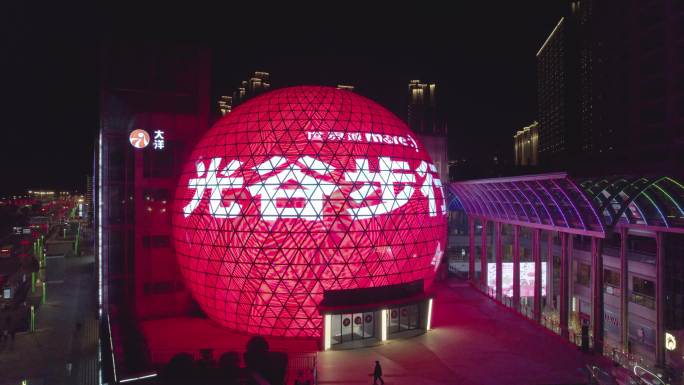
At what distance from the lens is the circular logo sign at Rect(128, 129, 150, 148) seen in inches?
987

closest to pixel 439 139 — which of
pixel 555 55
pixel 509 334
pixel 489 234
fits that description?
pixel 489 234

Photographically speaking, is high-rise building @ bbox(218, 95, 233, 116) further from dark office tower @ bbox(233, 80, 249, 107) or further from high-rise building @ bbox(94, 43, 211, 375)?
high-rise building @ bbox(94, 43, 211, 375)

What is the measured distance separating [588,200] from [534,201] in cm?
640

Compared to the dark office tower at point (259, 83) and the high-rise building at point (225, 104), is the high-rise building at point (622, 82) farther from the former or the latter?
the high-rise building at point (225, 104)

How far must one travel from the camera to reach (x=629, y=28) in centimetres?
6419

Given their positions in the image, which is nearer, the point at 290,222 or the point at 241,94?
the point at 290,222

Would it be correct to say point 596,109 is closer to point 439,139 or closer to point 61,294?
point 439,139

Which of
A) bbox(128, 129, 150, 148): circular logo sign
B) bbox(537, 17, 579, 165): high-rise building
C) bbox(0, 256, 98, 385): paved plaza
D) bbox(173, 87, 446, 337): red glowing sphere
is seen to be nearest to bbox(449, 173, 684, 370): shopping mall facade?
bbox(173, 87, 446, 337): red glowing sphere

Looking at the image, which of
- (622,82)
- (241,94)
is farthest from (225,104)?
(622,82)

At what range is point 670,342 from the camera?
71.7 ft

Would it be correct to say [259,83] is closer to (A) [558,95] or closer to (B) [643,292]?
(A) [558,95]

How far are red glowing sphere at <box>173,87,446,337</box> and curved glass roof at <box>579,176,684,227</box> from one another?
8.25 m

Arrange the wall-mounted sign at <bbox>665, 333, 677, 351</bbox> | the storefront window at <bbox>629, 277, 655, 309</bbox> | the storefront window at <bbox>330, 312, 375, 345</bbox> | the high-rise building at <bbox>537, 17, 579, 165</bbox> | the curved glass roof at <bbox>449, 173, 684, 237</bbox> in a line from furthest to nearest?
the high-rise building at <bbox>537, 17, 579, 165</bbox> < the storefront window at <bbox>629, 277, 655, 309</bbox> < the wall-mounted sign at <bbox>665, 333, 677, 351</bbox> < the storefront window at <bbox>330, 312, 375, 345</bbox> < the curved glass roof at <bbox>449, 173, 684, 237</bbox>

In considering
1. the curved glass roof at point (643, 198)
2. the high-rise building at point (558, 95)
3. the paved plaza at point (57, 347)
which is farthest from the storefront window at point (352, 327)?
the high-rise building at point (558, 95)
